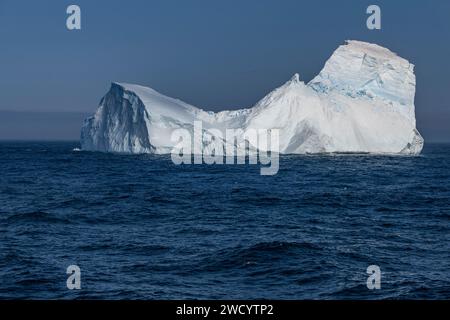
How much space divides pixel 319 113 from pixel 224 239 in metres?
39.3

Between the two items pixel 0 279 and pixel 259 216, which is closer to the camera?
pixel 0 279

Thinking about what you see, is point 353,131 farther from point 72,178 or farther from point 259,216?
point 259,216

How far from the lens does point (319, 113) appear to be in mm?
54281

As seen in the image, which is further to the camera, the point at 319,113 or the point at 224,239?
the point at 319,113

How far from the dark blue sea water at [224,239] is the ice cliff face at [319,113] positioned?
837 inches

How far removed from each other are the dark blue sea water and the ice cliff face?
2126 cm

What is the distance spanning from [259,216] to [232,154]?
31.5 m

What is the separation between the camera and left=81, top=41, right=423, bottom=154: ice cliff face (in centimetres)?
5328

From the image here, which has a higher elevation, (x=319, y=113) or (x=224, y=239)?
(x=319, y=113)

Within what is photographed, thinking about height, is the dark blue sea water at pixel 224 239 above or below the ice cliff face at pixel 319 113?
below

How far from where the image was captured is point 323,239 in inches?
660

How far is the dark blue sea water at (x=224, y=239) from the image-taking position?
1184cm

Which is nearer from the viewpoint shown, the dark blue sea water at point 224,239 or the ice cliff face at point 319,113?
the dark blue sea water at point 224,239
